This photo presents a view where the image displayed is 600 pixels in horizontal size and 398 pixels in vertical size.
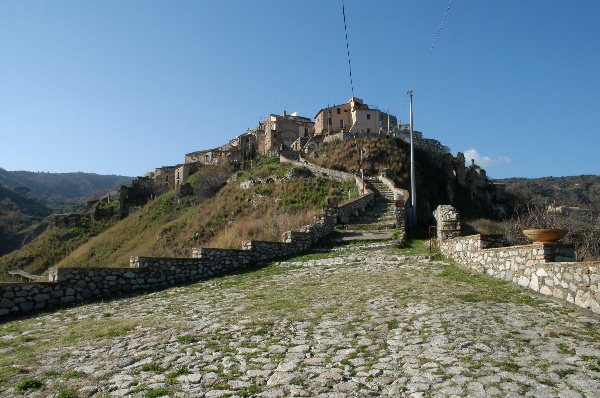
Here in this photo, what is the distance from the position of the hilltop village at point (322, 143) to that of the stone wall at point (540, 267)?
41258mm

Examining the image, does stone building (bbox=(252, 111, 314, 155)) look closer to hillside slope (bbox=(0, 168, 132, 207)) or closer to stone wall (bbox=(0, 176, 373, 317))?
stone wall (bbox=(0, 176, 373, 317))

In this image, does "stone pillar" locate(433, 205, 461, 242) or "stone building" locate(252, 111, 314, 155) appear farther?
"stone building" locate(252, 111, 314, 155)

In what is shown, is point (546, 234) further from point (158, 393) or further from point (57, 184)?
point (57, 184)


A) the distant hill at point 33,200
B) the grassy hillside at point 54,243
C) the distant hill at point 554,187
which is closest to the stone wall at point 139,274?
the grassy hillside at point 54,243

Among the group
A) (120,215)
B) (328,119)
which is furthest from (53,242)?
(328,119)

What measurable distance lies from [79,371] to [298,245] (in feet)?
39.7

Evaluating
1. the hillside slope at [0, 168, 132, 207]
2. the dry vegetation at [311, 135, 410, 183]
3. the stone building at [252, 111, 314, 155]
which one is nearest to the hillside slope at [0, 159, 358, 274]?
the dry vegetation at [311, 135, 410, 183]

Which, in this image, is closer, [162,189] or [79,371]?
[79,371]

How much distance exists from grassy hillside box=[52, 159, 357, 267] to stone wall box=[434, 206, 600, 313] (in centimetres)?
1695

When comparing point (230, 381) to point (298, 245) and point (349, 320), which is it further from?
point (298, 245)

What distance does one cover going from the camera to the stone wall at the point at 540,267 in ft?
22.5

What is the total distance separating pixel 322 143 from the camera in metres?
55.1

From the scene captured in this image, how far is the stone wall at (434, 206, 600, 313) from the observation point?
6.84 metres

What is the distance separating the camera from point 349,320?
7109mm
